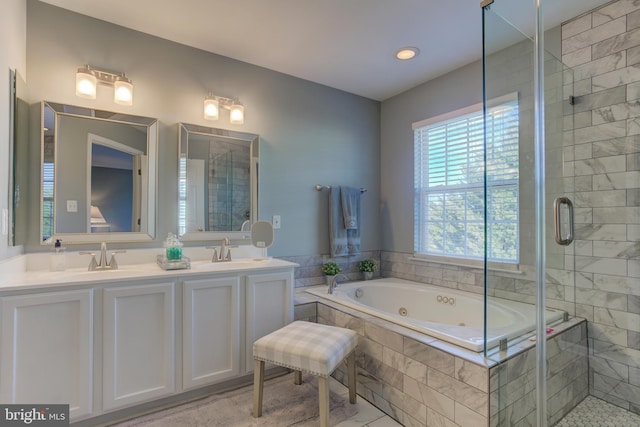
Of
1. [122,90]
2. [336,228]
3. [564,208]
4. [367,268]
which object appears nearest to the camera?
[564,208]

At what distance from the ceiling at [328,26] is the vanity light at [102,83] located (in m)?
0.38

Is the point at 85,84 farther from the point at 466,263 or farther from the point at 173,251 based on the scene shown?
the point at 466,263

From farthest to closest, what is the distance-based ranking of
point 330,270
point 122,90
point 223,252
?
point 330,270
point 223,252
point 122,90

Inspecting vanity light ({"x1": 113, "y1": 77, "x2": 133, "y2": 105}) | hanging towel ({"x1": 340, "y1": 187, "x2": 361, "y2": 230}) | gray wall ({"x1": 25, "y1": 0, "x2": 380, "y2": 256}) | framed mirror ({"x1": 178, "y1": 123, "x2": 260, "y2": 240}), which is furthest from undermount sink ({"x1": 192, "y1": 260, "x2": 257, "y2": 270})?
vanity light ({"x1": 113, "y1": 77, "x2": 133, "y2": 105})

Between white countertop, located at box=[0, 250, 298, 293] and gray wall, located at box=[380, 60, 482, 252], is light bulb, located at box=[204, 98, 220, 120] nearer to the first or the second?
white countertop, located at box=[0, 250, 298, 293]

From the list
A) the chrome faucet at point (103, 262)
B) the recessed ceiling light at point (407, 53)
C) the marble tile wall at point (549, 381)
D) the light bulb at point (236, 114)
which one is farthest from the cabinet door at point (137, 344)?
the recessed ceiling light at point (407, 53)

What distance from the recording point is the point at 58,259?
1.91m

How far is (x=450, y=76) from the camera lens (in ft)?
9.30

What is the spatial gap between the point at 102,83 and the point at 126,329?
1623 millimetres

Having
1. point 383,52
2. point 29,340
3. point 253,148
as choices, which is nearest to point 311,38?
point 383,52

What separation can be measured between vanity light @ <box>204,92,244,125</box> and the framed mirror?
0.11 meters

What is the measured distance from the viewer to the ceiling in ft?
6.41

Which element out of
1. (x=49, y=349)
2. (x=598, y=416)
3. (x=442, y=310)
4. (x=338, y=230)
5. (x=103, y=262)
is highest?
(x=338, y=230)

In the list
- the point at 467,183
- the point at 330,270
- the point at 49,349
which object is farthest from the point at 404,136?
the point at 49,349
